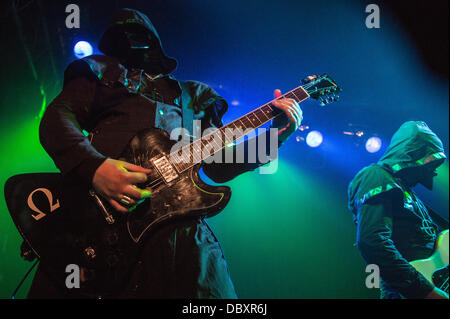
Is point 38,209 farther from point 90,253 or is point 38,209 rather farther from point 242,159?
point 242,159

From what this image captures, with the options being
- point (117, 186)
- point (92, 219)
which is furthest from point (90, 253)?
point (117, 186)

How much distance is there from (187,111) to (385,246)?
220 cm

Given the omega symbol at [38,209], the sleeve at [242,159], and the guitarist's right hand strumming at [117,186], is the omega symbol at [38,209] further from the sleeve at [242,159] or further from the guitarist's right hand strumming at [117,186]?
the sleeve at [242,159]

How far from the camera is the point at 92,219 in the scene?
113 centimetres

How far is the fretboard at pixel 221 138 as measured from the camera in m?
1.37

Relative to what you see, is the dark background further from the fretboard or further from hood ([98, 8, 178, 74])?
the fretboard

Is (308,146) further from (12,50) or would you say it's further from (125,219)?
(12,50)

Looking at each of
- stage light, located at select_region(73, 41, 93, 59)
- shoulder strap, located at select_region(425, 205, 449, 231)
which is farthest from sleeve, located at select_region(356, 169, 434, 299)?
stage light, located at select_region(73, 41, 93, 59)

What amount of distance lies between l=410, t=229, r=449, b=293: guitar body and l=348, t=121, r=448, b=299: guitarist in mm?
64

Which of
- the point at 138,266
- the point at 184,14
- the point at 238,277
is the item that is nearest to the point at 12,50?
the point at 184,14

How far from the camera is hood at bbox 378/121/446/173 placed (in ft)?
8.87

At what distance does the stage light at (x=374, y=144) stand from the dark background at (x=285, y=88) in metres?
0.13
